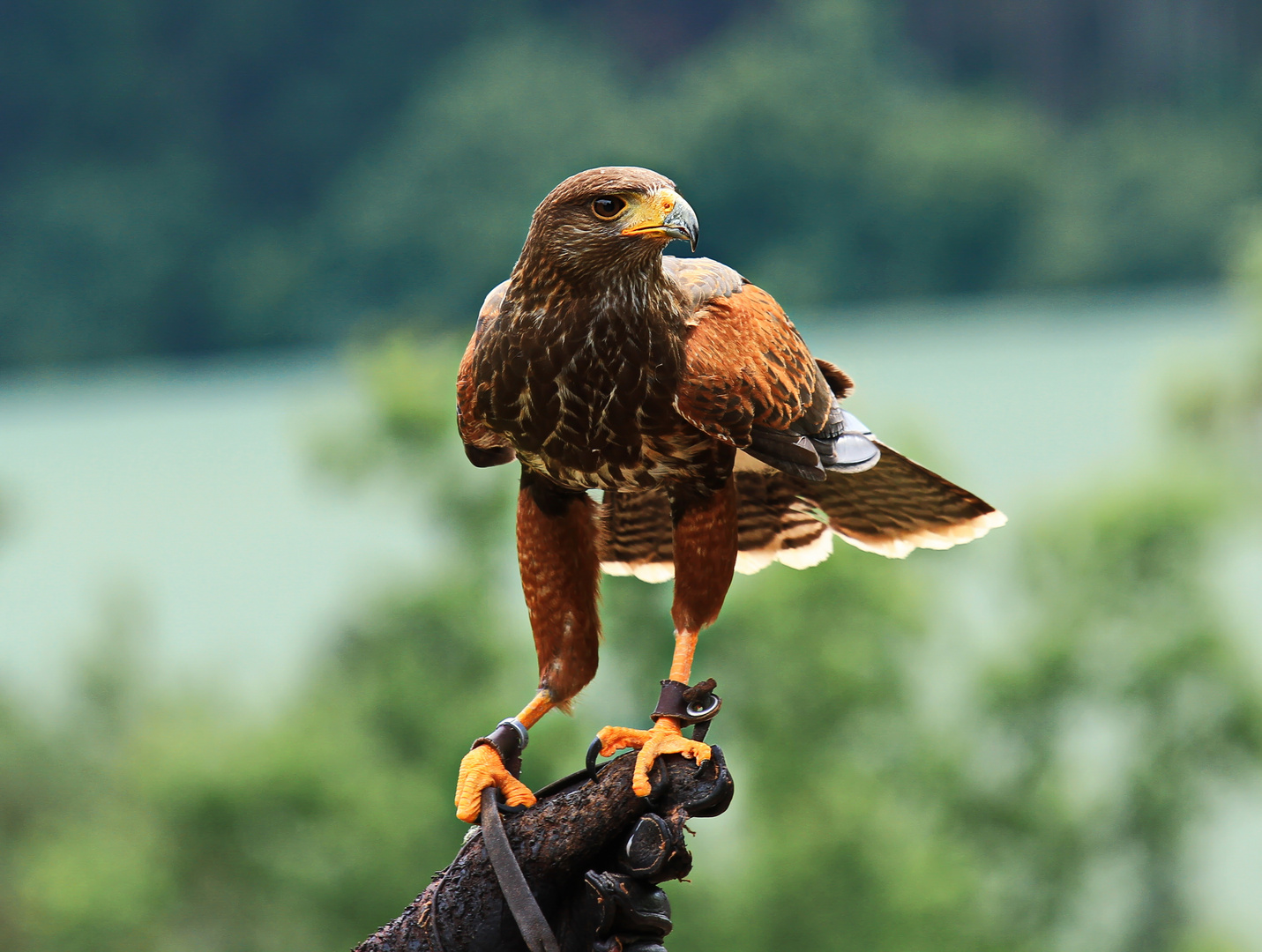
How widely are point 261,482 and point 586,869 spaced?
624 inches

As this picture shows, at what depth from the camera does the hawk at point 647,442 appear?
85.2 inches

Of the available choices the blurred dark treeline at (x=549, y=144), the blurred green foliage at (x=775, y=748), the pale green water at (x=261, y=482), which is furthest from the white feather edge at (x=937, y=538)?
the blurred dark treeline at (x=549, y=144)

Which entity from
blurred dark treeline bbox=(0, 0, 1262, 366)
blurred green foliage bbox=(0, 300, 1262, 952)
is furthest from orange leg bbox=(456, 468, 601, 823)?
blurred dark treeline bbox=(0, 0, 1262, 366)

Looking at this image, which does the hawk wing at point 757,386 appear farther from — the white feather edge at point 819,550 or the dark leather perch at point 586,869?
the dark leather perch at point 586,869

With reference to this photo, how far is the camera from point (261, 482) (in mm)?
17562

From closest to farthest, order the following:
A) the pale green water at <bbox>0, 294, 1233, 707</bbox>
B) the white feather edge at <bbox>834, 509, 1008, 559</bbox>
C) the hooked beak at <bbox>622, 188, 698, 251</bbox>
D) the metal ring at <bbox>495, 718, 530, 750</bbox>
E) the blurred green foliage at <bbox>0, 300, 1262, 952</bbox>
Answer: the hooked beak at <bbox>622, 188, 698, 251</bbox> → the metal ring at <bbox>495, 718, 530, 750</bbox> → the white feather edge at <bbox>834, 509, 1008, 559</bbox> → the blurred green foliage at <bbox>0, 300, 1262, 952</bbox> → the pale green water at <bbox>0, 294, 1233, 707</bbox>

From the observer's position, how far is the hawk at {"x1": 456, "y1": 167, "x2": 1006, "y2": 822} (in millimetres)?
2164

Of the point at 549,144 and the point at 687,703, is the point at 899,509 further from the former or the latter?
the point at 549,144

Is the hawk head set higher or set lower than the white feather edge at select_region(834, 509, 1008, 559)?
higher

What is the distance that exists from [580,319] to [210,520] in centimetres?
1501

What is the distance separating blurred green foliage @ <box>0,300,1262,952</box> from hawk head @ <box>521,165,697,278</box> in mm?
5358

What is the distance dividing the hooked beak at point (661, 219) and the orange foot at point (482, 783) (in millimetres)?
859

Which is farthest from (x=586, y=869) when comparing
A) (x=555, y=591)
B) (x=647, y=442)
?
(x=647, y=442)

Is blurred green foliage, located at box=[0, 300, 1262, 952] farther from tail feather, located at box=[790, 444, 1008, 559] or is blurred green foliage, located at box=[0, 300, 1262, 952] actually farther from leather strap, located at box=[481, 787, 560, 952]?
leather strap, located at box=[481, 787, 560, 952]
